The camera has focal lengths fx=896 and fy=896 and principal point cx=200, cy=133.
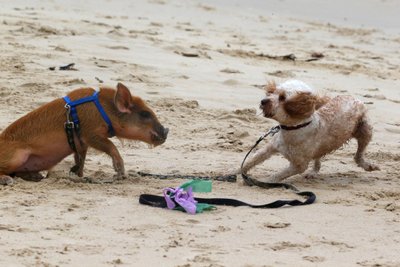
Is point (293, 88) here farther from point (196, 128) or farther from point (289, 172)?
point (196, 128)

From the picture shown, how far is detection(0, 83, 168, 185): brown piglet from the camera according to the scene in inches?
230

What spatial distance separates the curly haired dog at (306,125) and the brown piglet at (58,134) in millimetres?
911

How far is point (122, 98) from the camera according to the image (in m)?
5.88

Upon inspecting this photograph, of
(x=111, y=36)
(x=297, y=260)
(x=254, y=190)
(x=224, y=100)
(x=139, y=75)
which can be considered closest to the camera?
(x=297, y=260)

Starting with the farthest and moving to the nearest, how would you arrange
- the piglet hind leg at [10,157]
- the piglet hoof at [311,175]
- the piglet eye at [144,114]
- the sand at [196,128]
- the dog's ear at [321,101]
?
the piglet hoof at [311,175] < the dog's ear at [321,101] < the piglet eye at [144,114] < the piglet hind leg at [10,157] < the sand at [196,128]

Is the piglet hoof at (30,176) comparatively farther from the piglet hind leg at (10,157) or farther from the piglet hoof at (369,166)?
the piglet hoof at (369,166)

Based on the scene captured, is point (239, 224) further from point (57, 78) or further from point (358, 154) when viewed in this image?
point (57, 78)

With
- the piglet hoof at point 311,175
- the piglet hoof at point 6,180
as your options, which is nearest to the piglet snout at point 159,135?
the piglet hoof at point 6,180

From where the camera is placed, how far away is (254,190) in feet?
19.3

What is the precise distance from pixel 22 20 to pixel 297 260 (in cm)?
816

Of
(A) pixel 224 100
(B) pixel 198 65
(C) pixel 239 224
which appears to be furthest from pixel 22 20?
(C) pixel 239 224

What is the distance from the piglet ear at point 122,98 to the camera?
5.86m

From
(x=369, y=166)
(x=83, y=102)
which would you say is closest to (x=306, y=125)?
(x=369, y=166)

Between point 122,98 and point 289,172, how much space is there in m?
1.26
